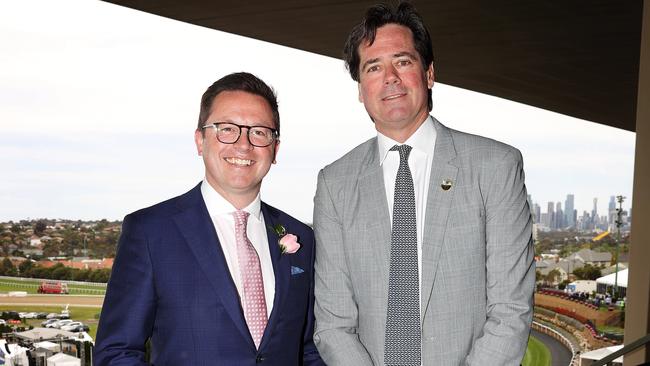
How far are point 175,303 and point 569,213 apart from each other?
635 inches

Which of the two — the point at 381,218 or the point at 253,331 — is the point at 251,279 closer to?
the point at 253,331

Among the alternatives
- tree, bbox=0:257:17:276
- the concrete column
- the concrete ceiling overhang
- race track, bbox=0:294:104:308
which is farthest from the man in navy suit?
race track, bbox=0:294:104:308

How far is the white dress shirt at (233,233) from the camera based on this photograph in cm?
189

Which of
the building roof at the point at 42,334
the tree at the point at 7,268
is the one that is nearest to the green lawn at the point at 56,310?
the building roof at the point at 42,334

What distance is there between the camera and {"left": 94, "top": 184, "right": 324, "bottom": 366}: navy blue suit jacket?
1.76 meters

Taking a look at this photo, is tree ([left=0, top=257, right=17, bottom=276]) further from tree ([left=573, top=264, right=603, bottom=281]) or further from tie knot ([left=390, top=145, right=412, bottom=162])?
tree ([left=573, top=264, right=603, bottom=281])

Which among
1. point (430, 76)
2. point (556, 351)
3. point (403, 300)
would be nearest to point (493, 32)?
point (430, 76)

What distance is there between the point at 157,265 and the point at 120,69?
18.4m

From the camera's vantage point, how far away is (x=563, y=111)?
14070mm

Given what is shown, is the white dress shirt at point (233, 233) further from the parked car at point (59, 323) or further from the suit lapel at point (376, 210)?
the parked car at point (59, 323)

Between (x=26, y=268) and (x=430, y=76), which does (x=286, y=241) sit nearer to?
(x=430, y=76)

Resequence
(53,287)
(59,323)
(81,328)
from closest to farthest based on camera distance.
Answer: (59,323), (53,287), (81,328)

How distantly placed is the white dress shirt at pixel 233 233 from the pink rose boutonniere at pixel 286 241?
4 centimetres

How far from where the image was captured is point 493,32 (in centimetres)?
754
